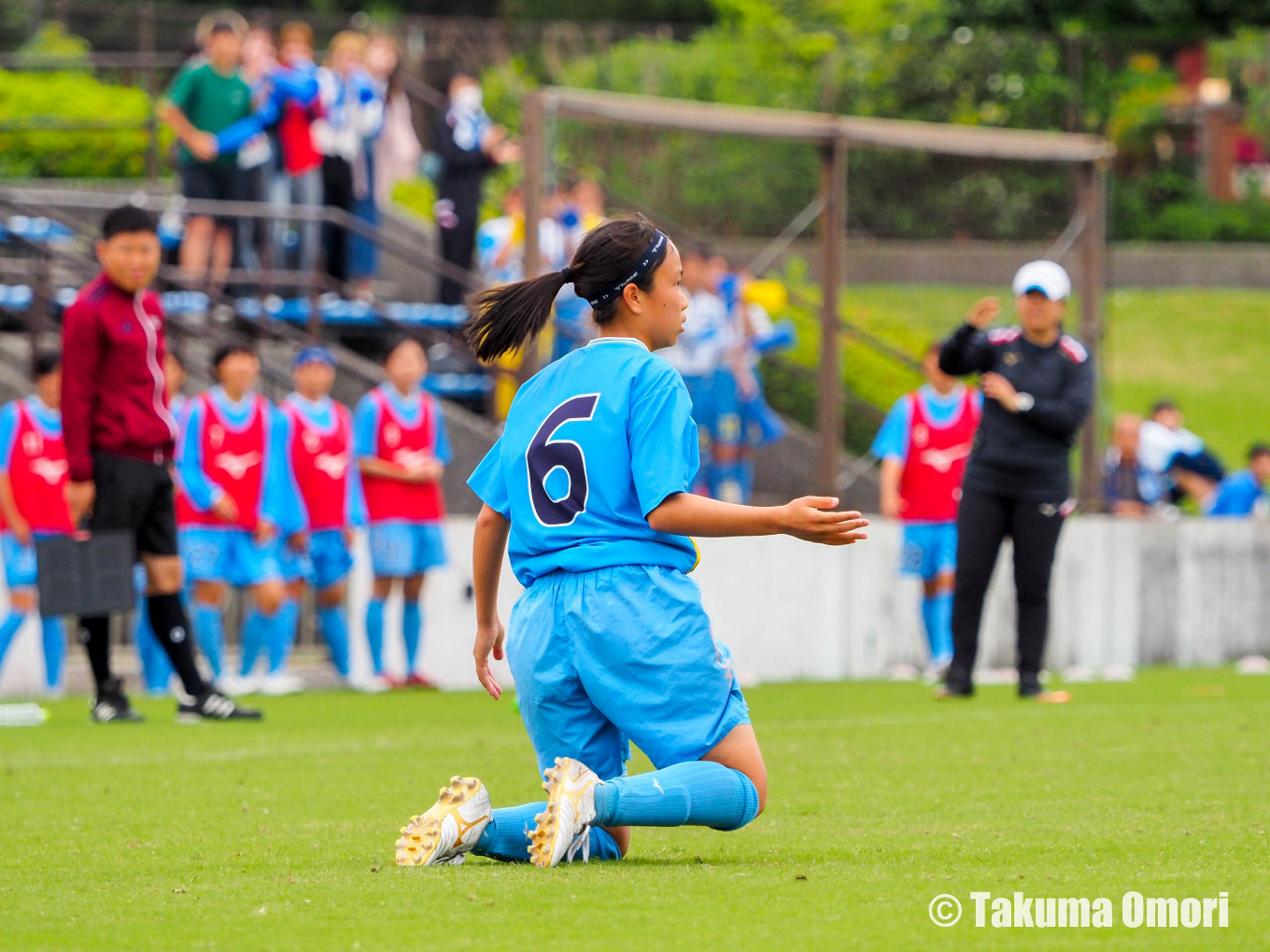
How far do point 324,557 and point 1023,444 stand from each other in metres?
4.34

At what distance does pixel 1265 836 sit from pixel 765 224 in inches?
368

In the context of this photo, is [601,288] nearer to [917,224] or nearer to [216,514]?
[216,514]

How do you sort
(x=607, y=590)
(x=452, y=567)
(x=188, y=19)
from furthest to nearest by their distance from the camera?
(x=188, y=19)
(x=452, y=567)
(x=607, y=590)

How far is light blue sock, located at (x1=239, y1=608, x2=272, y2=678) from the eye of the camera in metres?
11.3

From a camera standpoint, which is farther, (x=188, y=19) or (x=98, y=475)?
(x=188, y=19)

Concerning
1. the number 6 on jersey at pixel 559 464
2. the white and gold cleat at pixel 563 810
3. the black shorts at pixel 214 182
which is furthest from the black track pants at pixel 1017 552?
the black shorts at pixel 214 182

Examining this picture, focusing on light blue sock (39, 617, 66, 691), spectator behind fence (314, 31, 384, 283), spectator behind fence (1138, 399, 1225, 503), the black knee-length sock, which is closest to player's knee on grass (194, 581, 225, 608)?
light blue sock (39, 617, 66, 691)

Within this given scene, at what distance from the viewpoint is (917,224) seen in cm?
1448

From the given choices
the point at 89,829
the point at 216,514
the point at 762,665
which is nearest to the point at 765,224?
the point at 762,665

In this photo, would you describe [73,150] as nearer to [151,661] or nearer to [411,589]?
[411,589]

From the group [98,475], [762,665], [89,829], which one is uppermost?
[98,475]

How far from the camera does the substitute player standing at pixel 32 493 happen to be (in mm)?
10945

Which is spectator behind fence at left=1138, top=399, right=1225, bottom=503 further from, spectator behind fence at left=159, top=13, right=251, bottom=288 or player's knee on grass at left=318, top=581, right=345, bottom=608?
player's knee on grass at left=318, top=581, right=345, bottom=608

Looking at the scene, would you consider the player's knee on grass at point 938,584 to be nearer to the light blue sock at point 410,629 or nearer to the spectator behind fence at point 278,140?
the light blue sock at point 410,629
